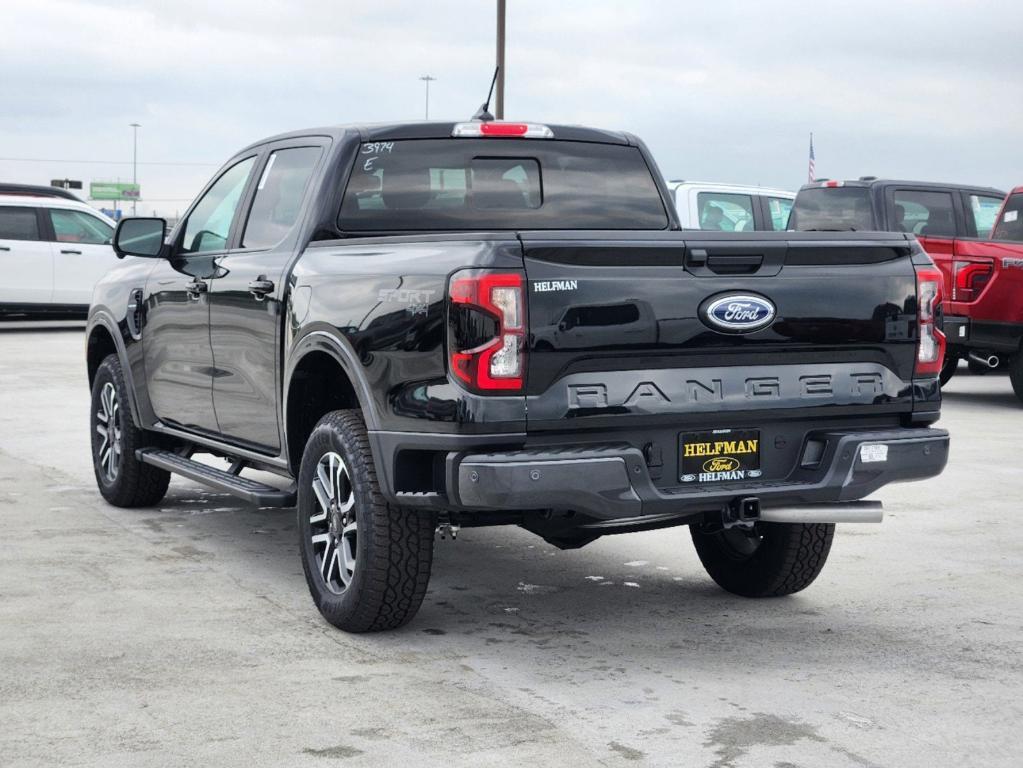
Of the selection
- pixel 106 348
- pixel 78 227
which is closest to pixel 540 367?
pixel 106 348

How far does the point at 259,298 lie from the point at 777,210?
13137 mm

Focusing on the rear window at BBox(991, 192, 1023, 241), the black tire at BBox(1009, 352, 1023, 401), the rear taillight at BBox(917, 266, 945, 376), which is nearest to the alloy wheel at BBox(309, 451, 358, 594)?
the rear taillight at BBox(917, 266, 945, 376)

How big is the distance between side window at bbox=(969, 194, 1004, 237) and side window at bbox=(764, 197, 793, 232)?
266cm

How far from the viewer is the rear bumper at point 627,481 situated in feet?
16.0

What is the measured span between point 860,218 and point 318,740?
39.4 ft

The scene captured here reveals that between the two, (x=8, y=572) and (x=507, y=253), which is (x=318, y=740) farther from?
(x=8, y=572)

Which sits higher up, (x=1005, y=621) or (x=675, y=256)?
(x=675, y=256)

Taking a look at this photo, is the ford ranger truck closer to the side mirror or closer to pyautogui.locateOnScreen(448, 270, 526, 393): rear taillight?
the side mirror

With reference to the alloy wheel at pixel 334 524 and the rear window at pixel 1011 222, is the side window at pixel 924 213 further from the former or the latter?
the alloy wheel at pixel 334 524

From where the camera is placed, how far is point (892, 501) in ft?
28.7

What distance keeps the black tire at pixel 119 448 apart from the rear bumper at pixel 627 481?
3.51m

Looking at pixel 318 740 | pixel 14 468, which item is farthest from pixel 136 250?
pixel 318 740

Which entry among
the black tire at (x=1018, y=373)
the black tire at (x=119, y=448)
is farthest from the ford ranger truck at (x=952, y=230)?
the black tire at (x=119, y=448)

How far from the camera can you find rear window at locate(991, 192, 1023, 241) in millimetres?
14125
